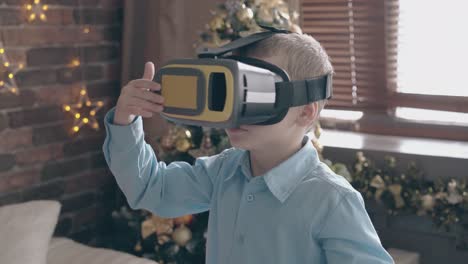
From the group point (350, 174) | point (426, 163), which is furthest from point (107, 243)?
point (426, 163)

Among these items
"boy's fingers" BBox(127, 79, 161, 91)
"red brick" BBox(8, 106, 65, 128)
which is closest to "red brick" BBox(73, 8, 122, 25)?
"red brick" BBox(8, 106, 65, 128)

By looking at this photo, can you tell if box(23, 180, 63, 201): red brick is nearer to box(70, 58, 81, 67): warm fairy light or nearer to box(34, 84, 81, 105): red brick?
box(34, 84, 81, 105): red brick

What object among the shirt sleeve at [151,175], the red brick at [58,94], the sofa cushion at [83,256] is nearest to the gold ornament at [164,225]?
the sofa cushion at [83,256]

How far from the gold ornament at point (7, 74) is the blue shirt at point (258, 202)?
122cm

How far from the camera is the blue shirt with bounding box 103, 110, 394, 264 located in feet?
3.59

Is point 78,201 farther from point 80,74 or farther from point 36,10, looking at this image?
point 36,10

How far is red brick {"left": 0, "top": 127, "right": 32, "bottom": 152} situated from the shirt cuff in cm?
128

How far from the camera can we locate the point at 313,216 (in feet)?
3.65

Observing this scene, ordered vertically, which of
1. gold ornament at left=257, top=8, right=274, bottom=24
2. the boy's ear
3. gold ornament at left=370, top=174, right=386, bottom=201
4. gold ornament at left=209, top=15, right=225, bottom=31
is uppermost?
gold ornament at left=257, top=8, right=274, bottom=24

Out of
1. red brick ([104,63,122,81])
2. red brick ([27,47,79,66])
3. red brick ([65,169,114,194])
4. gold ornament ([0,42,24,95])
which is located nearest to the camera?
gold ornament ([0,42,24,95])

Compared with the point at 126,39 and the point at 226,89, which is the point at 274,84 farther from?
the point at 126,39

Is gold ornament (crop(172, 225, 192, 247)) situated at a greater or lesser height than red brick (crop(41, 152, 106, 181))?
lesser

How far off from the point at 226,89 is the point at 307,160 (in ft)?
0.87

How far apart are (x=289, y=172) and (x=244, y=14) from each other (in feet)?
3.79
